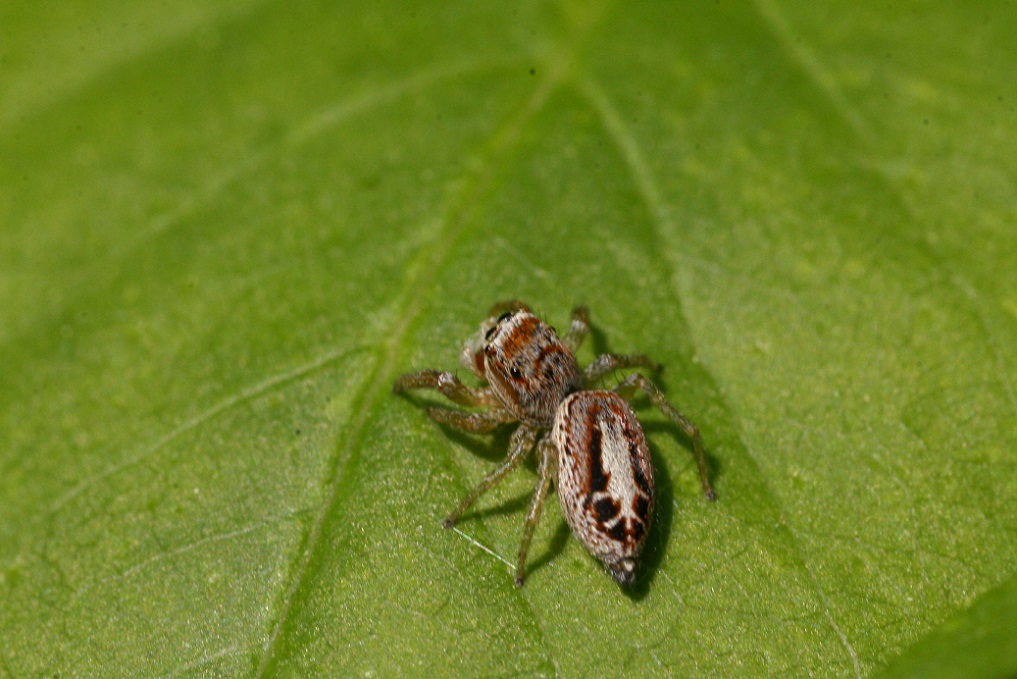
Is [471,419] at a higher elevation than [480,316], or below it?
below

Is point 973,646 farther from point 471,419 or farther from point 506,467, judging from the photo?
point 471,419

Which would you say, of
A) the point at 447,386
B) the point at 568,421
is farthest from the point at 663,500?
the point at 447,386

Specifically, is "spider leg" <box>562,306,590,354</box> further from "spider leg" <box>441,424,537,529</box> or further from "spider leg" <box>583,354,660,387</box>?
"spider leg" <box>441,424,537,529</box>

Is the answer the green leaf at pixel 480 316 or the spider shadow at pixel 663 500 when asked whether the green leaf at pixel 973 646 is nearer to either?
the green leaf at pixel 480 316

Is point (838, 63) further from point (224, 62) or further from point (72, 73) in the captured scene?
point (72, 73)

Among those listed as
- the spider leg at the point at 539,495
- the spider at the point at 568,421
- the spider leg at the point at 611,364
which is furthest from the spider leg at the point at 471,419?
the spider leg at the point at 611,364

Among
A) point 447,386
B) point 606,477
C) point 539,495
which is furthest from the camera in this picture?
point 447,386

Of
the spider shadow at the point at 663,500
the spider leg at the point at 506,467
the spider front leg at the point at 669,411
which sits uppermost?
the spider leg at the point at 506,467
